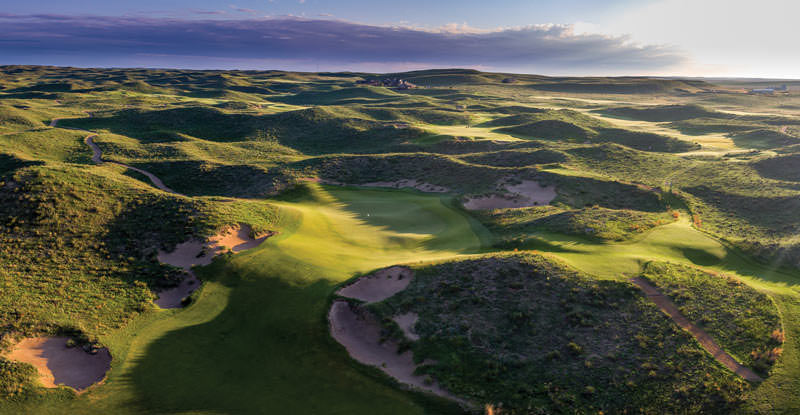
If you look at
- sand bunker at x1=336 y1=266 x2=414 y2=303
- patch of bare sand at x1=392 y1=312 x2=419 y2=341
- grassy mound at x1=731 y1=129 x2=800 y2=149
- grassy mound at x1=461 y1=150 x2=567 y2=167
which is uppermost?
grassy mound at x1=731 y1=129 x2=800 y2=149

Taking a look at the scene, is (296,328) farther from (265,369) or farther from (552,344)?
(552,344)

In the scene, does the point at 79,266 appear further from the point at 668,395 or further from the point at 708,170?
the point at 708,170

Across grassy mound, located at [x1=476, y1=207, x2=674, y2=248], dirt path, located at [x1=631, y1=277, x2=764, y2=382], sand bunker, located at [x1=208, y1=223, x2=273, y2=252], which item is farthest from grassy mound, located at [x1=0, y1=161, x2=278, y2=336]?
dirt path, located at [x1=631, y1=277, x2=764, y2=382]

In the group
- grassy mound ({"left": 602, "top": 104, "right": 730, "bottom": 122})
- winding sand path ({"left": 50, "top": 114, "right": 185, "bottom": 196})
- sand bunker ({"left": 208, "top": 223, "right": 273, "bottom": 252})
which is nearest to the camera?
sand bunker ({"left": 208, "top": 223, "right": 273, "bottom": 252})

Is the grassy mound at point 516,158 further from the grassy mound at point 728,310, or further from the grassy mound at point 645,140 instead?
the grassy mound at point 728,310

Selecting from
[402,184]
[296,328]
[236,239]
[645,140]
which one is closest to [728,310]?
[296,328]

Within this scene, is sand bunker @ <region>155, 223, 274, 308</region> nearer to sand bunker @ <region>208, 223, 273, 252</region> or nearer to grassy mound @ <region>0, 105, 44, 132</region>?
sand bunker @ <region>208, 223, 273, 252</region>
